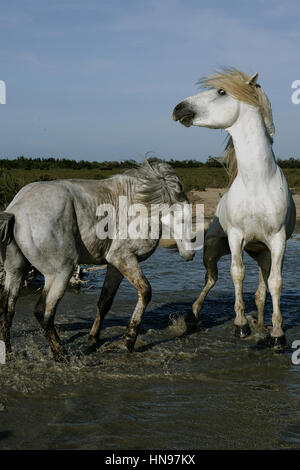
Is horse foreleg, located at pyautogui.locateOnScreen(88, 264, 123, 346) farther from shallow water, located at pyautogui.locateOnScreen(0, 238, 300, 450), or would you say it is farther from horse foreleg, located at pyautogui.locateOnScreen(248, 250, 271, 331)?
horse foreleg, located at pyautogui.locateOnScreen(248, 250, 271, 331)

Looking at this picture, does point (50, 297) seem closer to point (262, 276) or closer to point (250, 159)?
point (250, 159)

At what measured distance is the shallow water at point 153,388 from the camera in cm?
356

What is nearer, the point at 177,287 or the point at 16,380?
the point at 16,380

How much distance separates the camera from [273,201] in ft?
17.8

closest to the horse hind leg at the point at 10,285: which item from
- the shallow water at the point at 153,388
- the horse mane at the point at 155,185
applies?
the shallow water at the point at 153,388

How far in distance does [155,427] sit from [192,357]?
1734 mm

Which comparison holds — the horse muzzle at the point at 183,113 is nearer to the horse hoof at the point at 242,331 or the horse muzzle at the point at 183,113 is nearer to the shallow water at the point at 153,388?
the horse hoof at the point at 242,331

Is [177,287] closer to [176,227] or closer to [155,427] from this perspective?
[176,227]

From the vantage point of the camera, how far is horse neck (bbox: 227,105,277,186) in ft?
17.7

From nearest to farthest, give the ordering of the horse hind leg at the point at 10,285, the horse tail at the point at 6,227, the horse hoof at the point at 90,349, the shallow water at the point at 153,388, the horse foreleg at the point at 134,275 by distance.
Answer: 1. the shallow water at the point at 153,388
2. the horse tail at the point at 6,227
3. the horse hind leg at the point at 10,285
4. the horse foreleg at the point at 134,275
5. the horse hoof at the point at 90,349

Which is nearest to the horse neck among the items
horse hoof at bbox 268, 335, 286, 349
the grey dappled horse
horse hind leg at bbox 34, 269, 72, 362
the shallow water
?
the grey dappled horse

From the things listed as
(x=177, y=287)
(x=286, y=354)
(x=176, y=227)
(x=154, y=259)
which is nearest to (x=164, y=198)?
(x=176, y=227)

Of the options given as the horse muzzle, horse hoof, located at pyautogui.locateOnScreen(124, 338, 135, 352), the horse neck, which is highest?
the horse muzzle

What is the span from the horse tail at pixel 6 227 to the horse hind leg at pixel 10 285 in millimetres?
201
